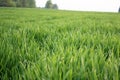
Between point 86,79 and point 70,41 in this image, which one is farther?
point 70,41

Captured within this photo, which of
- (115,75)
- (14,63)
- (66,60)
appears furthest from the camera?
(14,63)

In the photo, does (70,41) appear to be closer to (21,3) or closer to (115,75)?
(115,75)

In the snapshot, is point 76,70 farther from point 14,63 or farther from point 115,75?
point 14,63

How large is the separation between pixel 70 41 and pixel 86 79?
1006 mm

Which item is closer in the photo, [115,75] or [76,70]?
[115,75]

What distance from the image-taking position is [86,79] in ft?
2.85

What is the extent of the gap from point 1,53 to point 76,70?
0.78 m

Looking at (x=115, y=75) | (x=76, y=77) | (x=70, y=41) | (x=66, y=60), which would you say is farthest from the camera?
(x=70, y=41)

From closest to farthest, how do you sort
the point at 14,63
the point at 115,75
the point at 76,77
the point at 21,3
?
the point at 115,75 < the point at 76,77 < the point at 14,63 < the point at 21,3

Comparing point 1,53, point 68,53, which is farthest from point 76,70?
point 1,53

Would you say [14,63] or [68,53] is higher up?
[68,53]

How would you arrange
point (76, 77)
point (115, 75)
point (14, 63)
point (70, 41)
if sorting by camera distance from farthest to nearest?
point (70, 41) < point (14, 63) < point (76, 77) < point (115, 75)

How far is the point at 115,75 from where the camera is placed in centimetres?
78

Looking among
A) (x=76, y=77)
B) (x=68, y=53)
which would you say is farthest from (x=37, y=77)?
(x=68, y=53)
